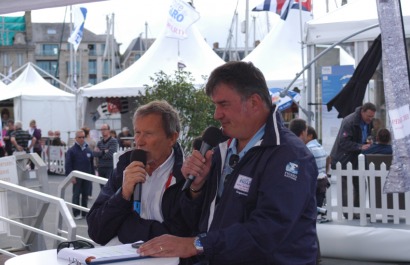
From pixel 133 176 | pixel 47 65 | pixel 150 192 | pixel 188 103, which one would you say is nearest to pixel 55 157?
pixel 188 103

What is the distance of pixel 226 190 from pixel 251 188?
14 centimetres

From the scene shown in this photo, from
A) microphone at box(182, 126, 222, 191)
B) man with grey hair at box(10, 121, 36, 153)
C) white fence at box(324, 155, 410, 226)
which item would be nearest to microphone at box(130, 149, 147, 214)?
microphone at box(182, 126, 222, 191)

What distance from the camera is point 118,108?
87.9 ft

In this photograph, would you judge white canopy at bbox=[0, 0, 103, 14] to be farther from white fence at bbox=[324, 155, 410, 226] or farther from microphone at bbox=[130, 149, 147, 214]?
white fence at bbox=[324, 155, 410, 226]

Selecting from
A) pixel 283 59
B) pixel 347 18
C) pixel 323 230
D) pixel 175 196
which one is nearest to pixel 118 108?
pixel 283 59

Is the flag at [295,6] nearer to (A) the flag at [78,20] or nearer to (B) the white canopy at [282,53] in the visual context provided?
(B) the white canopy at [282,53]

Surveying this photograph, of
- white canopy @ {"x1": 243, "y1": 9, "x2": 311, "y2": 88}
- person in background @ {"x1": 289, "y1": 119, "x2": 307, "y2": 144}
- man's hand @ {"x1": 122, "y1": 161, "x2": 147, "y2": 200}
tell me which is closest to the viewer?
man's hand @ {"x1": 122, "y1": 161, "x2": 147, "y2": 200}

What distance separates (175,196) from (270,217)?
2.82ft

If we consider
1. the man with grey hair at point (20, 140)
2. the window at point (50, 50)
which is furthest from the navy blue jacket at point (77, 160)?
the window at point (50, 50)

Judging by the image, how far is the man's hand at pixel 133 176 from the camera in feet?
10.8

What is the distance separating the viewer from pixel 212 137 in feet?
10.6

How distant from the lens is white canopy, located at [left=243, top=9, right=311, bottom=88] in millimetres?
22203

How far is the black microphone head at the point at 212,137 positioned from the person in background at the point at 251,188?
73mm

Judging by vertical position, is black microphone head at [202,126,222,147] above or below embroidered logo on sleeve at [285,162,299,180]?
above
